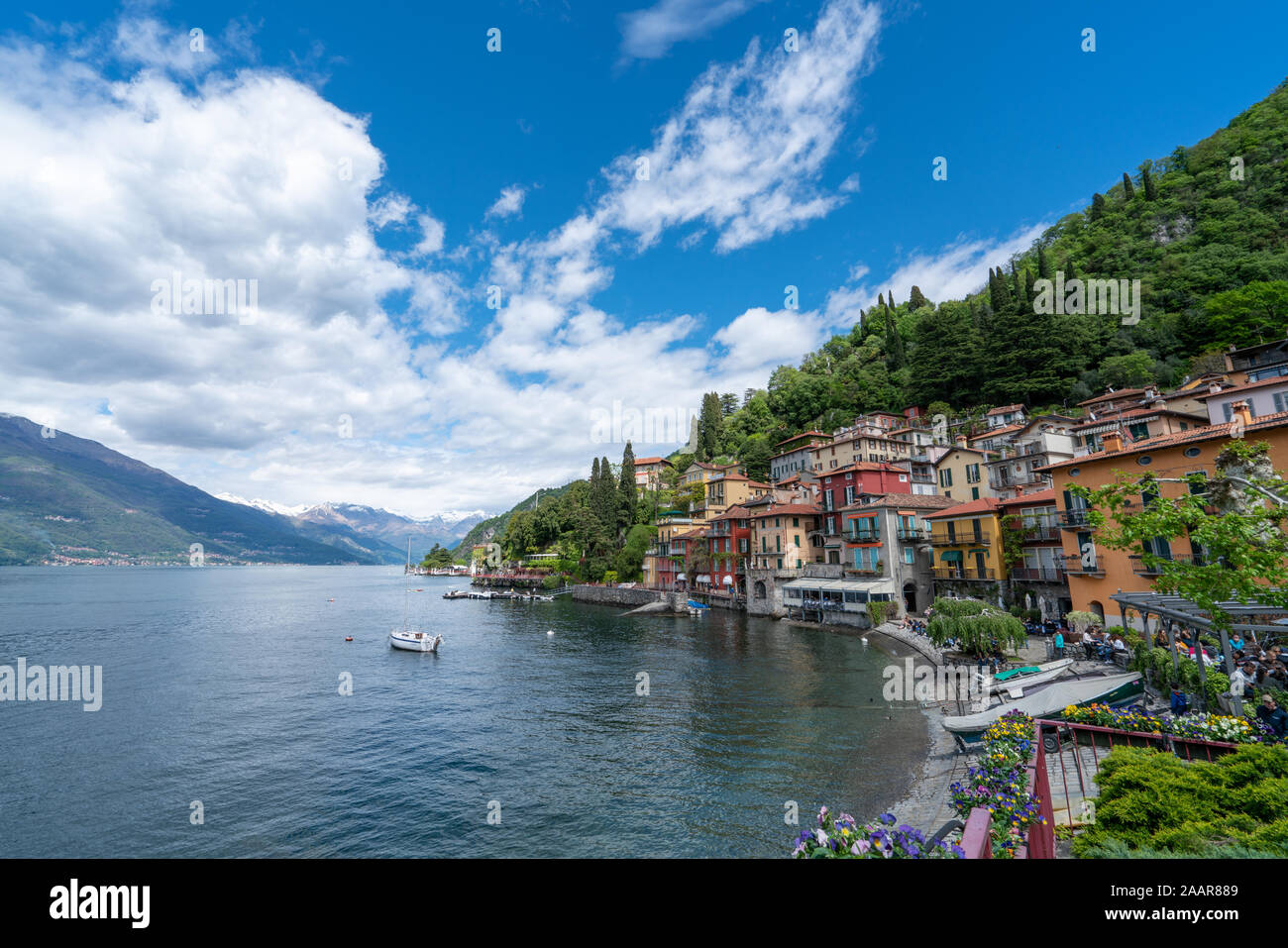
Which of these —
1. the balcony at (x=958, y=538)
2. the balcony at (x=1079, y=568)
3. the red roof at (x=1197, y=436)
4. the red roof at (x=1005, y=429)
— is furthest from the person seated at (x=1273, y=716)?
the red roof at (x=1005, y=429)

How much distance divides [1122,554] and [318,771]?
42734mm

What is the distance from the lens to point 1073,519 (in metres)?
35.3

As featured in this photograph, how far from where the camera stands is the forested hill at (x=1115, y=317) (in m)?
66.6

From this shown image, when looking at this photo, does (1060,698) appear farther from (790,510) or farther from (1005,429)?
(1005,429)

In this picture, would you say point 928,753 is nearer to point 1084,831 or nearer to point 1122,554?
point 1084,831

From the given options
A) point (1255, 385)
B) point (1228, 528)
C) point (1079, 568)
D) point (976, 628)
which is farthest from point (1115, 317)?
point (1228, 528)

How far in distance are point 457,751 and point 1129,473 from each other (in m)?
33.0

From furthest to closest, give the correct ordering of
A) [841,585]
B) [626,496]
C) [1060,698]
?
1. [626,496]
2. [841,585]
3. [1060,698]

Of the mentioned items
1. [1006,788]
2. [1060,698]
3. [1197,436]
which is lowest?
[1060,698]

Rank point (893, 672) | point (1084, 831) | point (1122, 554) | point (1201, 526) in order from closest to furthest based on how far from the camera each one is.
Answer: point (1084, 831)
point (1201, 526)
point (1122, 554)
point (893, 672)

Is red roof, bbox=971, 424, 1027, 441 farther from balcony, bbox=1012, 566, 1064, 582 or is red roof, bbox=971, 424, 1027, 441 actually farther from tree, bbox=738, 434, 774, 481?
tree, bbox=738, 434, 774, 481

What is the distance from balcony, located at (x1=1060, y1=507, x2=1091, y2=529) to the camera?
34.4m

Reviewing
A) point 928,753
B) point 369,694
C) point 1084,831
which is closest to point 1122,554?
point 928,753
